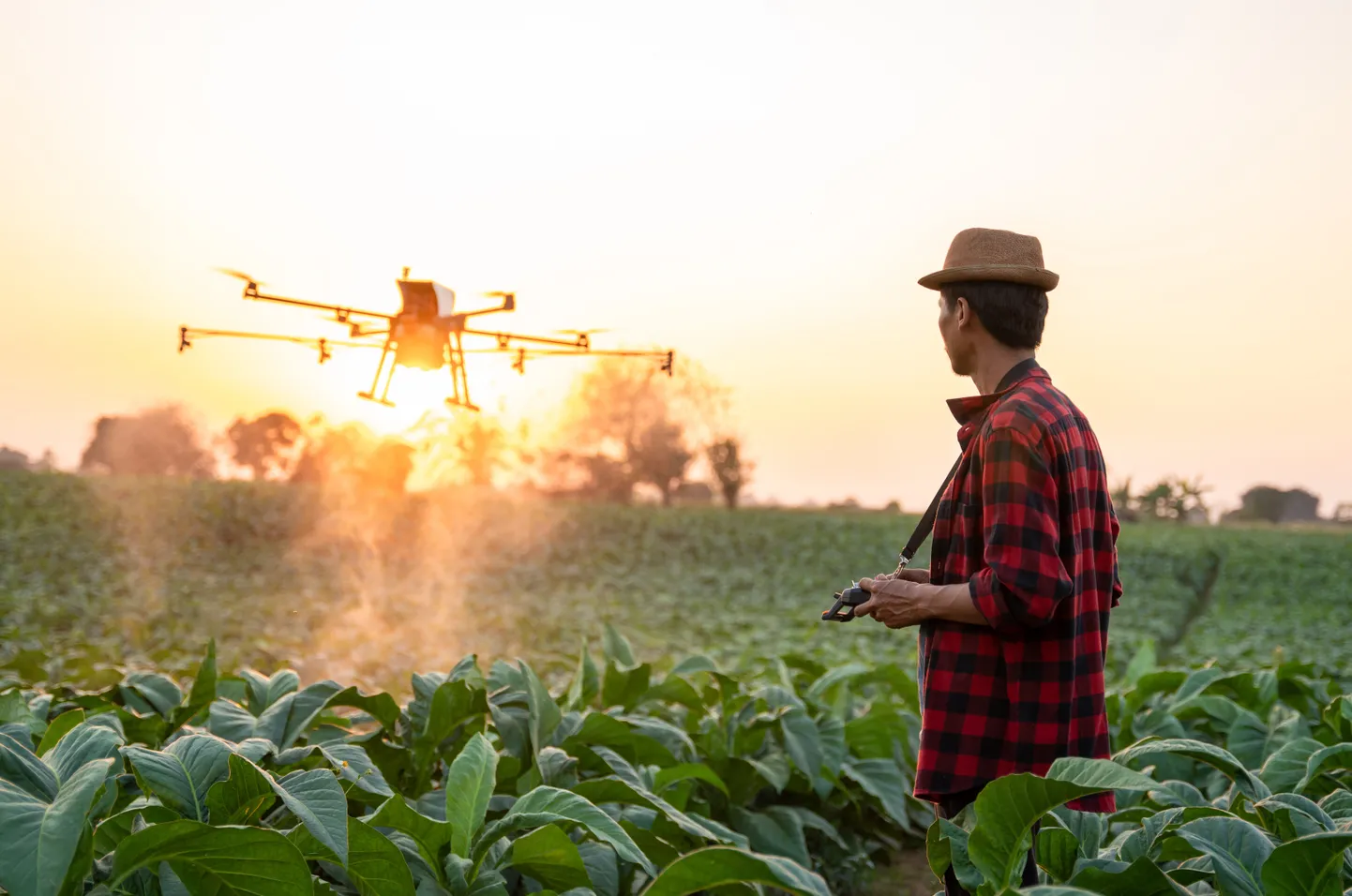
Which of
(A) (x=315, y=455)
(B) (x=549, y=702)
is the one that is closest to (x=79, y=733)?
(B) (x=549, y=702)

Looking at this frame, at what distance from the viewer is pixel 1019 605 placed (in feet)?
6.84

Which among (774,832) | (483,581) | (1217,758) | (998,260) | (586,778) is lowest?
(483,581)

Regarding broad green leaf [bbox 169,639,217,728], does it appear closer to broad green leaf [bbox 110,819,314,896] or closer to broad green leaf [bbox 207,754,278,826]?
broad green leaf [bbox 207,754,278,826]

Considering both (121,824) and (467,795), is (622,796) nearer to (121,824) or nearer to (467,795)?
(467,795)

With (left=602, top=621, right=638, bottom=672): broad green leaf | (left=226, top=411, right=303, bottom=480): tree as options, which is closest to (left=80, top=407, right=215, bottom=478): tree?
(left=226, top=411, right=303, bottom=480): tree

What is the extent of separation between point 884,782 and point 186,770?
2.77 meters

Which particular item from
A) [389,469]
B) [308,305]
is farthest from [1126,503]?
[308,305]

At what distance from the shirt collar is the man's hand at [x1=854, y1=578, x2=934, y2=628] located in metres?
0.41

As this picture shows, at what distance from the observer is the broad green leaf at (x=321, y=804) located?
1684 mm

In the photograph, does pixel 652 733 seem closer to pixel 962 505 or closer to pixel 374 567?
pixel 962 505

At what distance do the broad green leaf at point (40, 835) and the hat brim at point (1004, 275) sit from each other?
1.82m

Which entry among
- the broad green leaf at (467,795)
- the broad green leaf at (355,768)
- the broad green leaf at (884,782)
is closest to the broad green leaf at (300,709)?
the broad green leaf at (355,768)

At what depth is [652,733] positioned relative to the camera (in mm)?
3605

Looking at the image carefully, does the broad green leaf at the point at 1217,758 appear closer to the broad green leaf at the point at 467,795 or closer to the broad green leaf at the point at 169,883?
the broad green leaf at the point at 467,795
